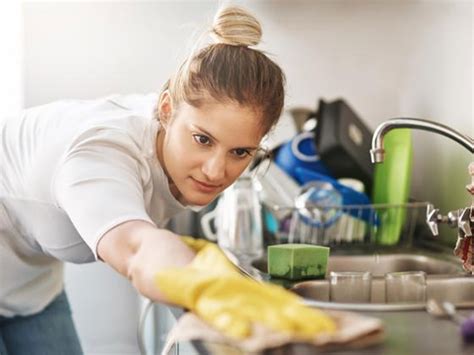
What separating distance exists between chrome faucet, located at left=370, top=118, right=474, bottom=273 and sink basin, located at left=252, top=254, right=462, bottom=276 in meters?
0.29

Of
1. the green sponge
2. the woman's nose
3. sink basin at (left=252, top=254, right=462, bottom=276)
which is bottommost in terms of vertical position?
sink basin at (left=252, top=254, right=462, bottom=276)

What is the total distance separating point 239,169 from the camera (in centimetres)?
123

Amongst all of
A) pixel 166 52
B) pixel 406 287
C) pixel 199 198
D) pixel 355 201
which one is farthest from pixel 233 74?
pixel 166 52

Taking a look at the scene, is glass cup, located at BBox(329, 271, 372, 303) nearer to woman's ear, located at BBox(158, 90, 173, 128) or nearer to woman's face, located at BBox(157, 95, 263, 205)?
woman's face, located at BBox(157, 95, 263, 205)

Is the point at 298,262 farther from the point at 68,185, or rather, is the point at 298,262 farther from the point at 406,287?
the point at 68,185

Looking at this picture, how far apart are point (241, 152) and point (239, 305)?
1.43ft

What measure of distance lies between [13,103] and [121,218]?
4.22ft

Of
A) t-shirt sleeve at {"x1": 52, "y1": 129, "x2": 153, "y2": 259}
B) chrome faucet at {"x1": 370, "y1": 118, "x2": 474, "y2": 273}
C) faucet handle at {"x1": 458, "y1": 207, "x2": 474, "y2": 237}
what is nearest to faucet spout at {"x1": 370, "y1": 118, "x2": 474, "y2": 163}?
chrome faucet at {"x1": 370, "y1": 118, "x2": 474, "y2": 273}

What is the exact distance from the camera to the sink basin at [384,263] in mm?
1605

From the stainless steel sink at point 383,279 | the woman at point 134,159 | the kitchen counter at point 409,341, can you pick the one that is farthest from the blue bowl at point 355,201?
the kitchen counter at point 409,341

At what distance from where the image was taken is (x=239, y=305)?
2.63 ft

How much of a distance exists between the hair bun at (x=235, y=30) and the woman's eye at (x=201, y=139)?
0.47 feet

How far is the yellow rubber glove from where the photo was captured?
2.60 feet

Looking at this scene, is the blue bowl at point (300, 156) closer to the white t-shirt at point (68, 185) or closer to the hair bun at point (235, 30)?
the white t-shirt at point (68, 185)
